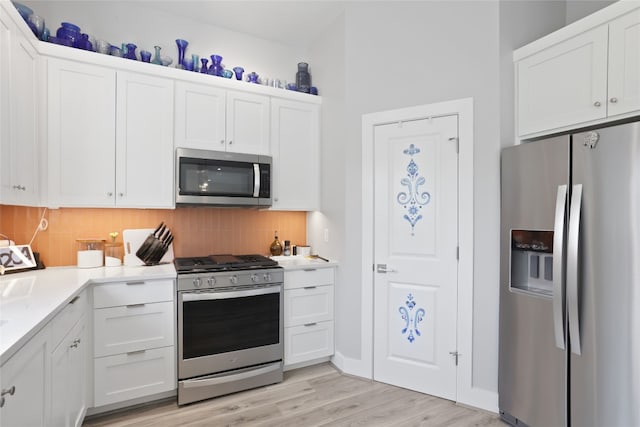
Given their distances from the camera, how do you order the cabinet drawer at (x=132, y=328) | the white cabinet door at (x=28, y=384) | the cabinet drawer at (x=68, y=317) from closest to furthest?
1. the white cabinet door at (x=28, y=384)
2. the cabinet drawer at (x=68, y=317)
3. the cabinet drawer at (x=132, y=328)

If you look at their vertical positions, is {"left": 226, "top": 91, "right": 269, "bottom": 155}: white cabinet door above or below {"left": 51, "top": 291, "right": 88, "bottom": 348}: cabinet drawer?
above

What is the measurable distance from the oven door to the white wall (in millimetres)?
2172

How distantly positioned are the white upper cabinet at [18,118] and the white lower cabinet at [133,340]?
0.75 meters

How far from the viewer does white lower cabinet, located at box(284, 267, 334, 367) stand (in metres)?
2.84

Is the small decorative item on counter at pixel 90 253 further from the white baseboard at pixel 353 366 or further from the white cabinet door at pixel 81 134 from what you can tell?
the white baseboard at pixel 353 366

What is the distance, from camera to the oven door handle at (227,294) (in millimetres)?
2406

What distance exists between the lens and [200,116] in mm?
2783

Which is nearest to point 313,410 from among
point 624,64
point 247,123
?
point 247,123

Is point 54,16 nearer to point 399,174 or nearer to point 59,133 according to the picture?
point 59,133

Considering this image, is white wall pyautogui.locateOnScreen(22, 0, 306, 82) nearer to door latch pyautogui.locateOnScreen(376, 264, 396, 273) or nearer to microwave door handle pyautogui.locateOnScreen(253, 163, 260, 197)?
microwave door handle pyautogui.locateOnScreen(253, 163, 260, 197)

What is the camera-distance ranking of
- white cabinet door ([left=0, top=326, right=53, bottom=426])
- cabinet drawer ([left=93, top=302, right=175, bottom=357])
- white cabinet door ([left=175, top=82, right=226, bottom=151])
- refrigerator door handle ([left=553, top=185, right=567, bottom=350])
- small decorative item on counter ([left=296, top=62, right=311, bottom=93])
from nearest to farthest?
white cabinet door ([left=0, top=326, right=53, bottom=426]) < refrigerator door handle ([left=553, top=185, right=567, bottom=350]) < cabinet drawer ([left=93, top=302, right=175, bottom=357]) < white cabinet door ([left=175, top=82, right=226, bottom=151]) < small decorative item on counter ([left=296, top=62, right=311, bottom=93])

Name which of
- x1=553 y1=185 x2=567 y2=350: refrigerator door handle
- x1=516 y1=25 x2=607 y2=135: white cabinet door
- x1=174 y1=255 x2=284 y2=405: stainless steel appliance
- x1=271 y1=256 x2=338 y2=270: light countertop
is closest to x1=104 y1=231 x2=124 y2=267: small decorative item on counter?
x1=174 y1=255 x2=284 y2=405: stainless steel appliance

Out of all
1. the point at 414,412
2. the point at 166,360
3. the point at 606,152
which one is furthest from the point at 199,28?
the point at 414,412

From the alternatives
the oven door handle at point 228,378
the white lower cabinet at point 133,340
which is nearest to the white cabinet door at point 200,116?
the white lower cabinet at point 133,340
